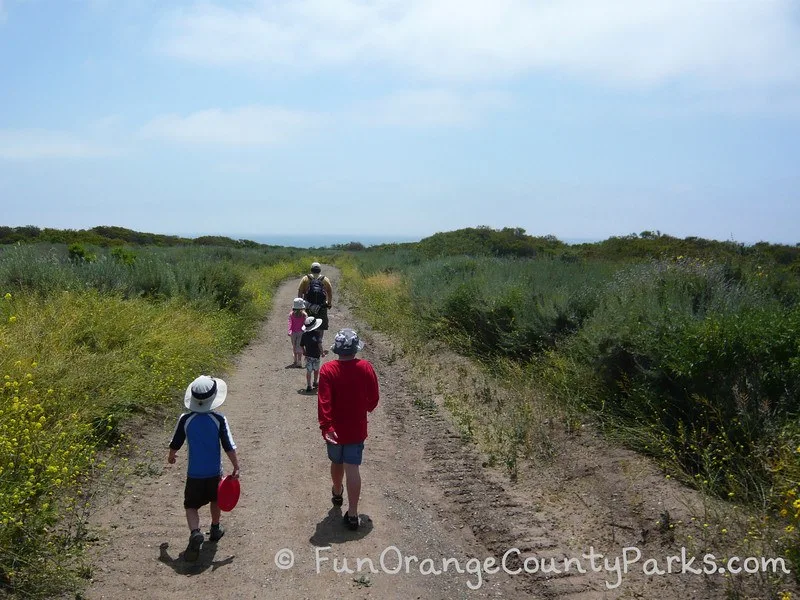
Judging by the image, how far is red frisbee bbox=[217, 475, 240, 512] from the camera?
463cm

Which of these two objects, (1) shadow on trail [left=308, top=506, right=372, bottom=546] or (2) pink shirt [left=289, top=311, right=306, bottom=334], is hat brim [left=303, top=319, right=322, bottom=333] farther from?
(1) shadow on trail [left=308, top=506, right=372, bottom=546]

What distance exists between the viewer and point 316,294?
1028 centimetres

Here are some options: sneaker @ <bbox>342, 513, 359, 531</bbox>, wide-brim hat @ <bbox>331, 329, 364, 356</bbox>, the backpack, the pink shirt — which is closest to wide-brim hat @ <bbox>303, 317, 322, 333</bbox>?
the backpack

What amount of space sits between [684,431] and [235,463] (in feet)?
12.8

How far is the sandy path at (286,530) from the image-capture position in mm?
4242

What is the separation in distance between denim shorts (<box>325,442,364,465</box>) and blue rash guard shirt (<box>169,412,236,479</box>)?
81 centimetres

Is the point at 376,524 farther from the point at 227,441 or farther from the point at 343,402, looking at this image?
the point at 227,441

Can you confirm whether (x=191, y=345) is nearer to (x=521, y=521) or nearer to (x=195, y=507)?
(x=195, y=507)

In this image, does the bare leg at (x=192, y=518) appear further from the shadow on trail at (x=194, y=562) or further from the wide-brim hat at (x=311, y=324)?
the wide-brim hat at (x=311, y=324)

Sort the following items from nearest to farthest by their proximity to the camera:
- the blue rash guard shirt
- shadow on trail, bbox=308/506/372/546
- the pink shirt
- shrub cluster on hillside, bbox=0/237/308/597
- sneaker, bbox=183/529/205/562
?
shrub cluster on hillside, bbox=0/237/308/597 → sneaker, bbox=183/529/205/562 → the blue rash guard shirt → shadow on trail, bbox=308/506/372/546 → the pink shirt

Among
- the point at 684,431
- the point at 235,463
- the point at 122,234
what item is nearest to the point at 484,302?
the point at 684,431

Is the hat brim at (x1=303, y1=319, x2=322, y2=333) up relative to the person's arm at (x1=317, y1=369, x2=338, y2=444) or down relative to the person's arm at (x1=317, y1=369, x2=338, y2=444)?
up

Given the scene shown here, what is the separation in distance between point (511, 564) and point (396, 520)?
105 cm

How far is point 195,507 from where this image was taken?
4.65m
